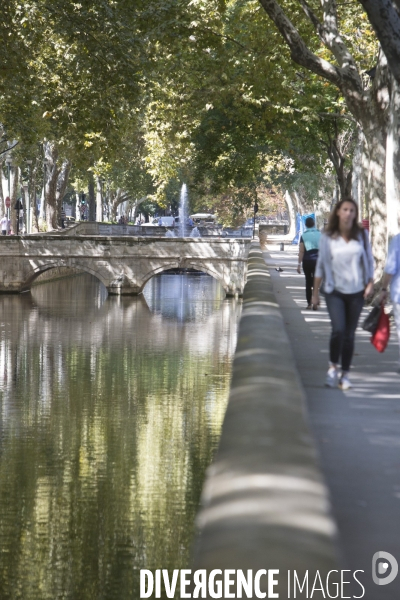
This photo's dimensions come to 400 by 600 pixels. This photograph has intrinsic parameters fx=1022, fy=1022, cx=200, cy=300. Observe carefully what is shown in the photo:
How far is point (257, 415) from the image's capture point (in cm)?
497

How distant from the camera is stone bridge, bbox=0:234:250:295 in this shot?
4594 centimetres

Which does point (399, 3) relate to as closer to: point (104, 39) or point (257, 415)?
point (257, 415)

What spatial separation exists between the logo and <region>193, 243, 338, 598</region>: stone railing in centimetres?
71

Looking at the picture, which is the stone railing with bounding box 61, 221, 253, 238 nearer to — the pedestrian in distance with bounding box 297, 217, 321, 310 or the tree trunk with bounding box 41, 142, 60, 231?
the tree trunk with bounding box 41, 142, 60, 231

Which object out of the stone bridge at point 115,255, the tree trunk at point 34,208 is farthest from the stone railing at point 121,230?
the stone bridge at point 115,255

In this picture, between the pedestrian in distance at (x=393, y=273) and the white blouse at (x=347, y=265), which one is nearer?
the white blouse at (x=347, y=265)

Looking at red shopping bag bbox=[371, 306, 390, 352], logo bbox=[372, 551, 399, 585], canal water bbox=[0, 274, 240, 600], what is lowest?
canal water bbox=[0, 274, 240, 600]

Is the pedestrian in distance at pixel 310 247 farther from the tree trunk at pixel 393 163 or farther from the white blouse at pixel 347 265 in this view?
the white blouse at pixel 347 265

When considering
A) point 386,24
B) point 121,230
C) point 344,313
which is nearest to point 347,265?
point 344,313

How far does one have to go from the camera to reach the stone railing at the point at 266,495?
269 cm

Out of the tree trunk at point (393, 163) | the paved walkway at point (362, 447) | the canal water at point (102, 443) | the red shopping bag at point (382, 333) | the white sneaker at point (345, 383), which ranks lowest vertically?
the canal water at point (102, 443)

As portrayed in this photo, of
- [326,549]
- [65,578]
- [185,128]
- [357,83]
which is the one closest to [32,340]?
[185,128]

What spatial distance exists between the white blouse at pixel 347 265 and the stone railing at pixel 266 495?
2595 millimetres

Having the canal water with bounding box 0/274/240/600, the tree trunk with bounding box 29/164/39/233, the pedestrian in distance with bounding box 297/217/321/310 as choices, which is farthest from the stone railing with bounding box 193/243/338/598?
the tree trunk with bounding box 29/164/39/233
